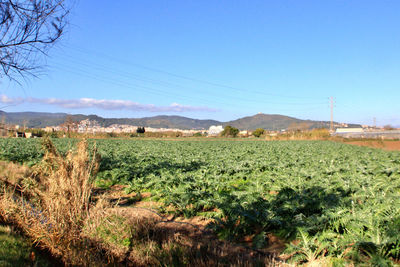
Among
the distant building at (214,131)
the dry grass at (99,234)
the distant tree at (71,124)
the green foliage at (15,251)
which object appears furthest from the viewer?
the distant building at (214,131)

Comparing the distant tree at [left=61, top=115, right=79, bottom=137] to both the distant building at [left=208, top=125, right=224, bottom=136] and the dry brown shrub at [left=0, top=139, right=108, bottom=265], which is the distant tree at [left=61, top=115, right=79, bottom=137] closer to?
the dry brown shrub at [left=0, top=139, right=108, bottom=265]

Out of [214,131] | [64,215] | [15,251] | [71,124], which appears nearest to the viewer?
[15,251]

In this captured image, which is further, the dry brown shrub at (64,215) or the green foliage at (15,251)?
the dry brown shrub at (64,215)

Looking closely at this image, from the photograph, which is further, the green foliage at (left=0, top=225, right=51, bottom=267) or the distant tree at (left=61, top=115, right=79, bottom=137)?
the distant tree at (left=61, top=115, right=79, bottom=137)

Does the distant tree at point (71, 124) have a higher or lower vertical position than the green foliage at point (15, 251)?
higher

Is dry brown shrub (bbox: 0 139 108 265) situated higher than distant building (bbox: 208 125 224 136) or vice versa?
distant building (bbox: 208 125 224 136)

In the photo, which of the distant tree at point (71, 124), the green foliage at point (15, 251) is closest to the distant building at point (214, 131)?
the distant tree at point (71, 124)

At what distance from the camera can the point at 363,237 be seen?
11.1 ft

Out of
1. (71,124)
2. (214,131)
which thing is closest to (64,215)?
(71,124)

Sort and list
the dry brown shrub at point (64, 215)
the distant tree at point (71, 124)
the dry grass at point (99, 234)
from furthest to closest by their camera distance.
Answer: the distant tree at point (71, 124) < the dry brown shrub at point (64, 215) < the dry grass at point (99, 234)

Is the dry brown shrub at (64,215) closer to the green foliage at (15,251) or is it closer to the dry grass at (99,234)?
the dry grass at (99,234)

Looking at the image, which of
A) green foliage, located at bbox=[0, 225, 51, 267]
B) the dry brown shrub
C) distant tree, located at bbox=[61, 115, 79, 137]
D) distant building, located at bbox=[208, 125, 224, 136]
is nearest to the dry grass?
the dry brown shrub

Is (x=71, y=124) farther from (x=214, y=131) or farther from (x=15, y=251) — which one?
(x=214, y=131)

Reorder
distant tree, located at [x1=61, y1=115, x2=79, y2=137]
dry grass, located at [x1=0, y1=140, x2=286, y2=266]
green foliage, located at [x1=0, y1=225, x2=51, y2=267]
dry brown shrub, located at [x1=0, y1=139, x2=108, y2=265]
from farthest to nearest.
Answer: distant tree, located at [x1=61, y1=115, x2=79, y2=137] → dry brown shrub, located at [x1=0, y1=139, x2=108, y2=265] → dry grass, located at [x1=0, y1=140, x2=286, y2=266] → green foliage, located at [x1=0, y1=225, x2=51, y2=267]
